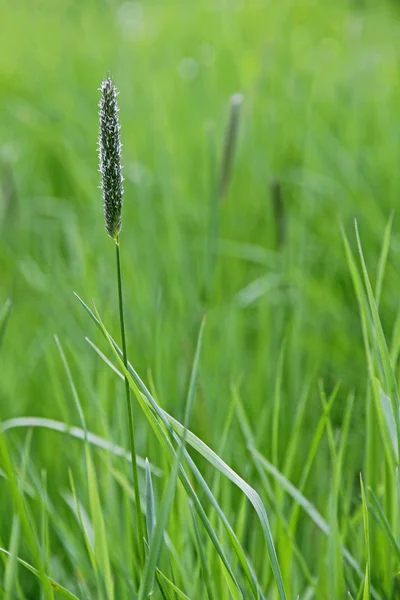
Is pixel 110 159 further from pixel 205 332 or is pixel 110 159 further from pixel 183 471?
pixel 205 332

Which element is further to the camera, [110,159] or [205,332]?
[205,332]

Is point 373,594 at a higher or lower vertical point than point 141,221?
lower

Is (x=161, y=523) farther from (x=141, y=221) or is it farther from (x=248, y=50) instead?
(x=248, y=50)

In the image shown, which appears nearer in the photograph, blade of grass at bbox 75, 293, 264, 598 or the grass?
blade of grass at bbox 75, 293, 264, 598

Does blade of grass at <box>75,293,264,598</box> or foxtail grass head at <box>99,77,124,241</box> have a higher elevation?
foxtail grass head at <box>99,77,124,241</box>

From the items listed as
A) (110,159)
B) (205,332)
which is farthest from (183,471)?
(205,332)

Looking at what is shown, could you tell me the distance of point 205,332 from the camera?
49.3 inches

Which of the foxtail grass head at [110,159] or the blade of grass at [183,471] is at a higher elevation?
the foxtail grass head at [110,159]

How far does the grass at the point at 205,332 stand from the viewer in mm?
706

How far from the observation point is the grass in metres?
0.71

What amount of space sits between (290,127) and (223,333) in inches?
45.5

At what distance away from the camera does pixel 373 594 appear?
0.74 meters

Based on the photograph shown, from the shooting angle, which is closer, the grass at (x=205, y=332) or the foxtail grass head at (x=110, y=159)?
the foxtail grass head at (x=110, y=159)

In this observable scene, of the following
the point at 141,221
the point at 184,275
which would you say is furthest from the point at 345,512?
the point at 141,221
